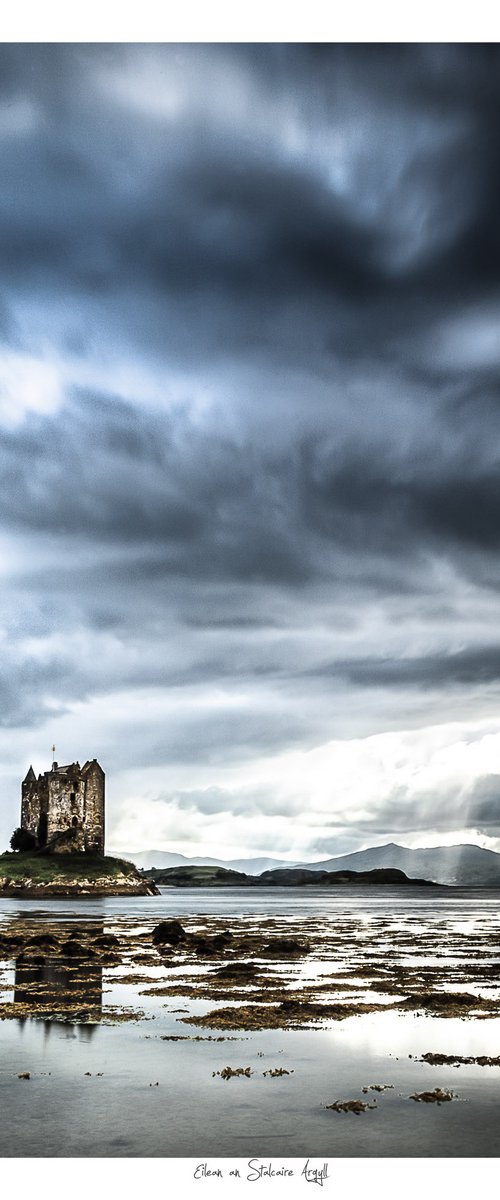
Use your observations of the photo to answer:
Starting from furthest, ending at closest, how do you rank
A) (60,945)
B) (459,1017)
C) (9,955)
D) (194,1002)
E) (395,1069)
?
(60,945)
(9,955)
(194,1002)
(459,1017)
(395,1069)

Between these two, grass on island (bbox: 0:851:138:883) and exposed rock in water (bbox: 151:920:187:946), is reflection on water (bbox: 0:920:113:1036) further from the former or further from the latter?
grass on island (bbox: 0:851:138:883)

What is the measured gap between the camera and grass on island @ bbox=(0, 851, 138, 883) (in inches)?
6432

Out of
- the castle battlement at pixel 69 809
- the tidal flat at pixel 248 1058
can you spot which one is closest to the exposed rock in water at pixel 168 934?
the tidal flat at pixel 248 1058

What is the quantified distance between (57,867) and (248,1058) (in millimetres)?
158534

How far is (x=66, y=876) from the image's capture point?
538 feet

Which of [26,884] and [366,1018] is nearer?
[366,1018]

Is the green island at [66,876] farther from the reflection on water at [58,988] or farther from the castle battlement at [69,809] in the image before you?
the reflection on water at [58,988]

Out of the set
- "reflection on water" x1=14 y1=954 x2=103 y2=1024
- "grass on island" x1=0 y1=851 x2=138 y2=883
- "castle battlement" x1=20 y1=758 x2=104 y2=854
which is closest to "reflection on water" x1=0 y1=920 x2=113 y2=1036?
"reflection on water" x1=14 y1=954 x2=103 y2=1024

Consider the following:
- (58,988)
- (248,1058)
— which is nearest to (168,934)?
(58,988)

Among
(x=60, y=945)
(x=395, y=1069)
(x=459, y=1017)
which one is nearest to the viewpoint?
(x=395, y=1069)

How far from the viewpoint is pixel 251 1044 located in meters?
17.6
